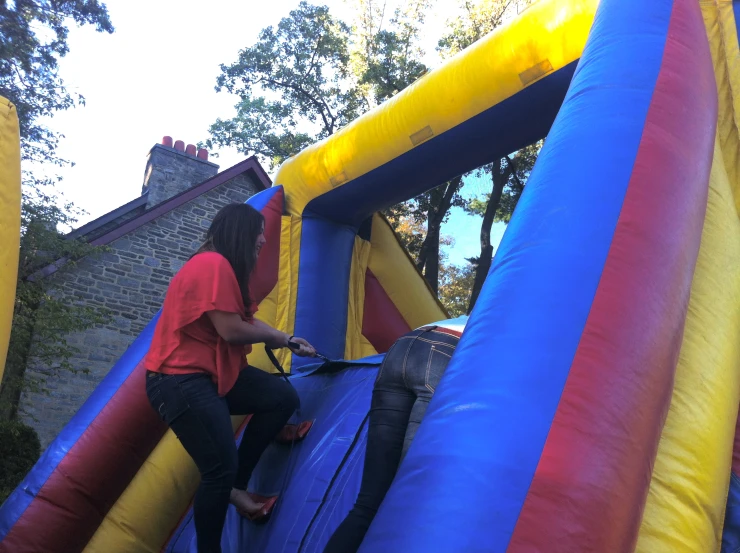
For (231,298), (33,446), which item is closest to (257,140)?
(33,446)

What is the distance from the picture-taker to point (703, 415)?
1.57 metres

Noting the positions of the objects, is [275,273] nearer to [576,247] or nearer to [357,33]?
[576,247]

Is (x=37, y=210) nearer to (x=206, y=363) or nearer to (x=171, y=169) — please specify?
(x=171, y=169)

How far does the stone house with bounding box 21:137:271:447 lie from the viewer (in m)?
9.62

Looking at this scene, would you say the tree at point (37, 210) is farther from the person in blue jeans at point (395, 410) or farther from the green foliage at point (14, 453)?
the person in blue jeans at point (395, 410)

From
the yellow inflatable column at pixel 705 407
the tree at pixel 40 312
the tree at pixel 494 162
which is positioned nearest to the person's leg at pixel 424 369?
the yellow inflatable column at pixel 705 407

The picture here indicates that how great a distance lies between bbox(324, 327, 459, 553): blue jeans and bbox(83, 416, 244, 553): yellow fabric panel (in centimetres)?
159

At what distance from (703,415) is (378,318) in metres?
3.29

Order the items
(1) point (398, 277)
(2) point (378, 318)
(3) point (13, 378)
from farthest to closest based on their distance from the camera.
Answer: (3) point (13, 378), (1) point (398, 277), (2) point (378, 318)

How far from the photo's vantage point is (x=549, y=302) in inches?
58.1

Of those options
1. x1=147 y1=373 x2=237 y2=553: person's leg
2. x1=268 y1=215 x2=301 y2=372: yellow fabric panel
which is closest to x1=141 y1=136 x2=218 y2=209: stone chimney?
x1=268 y1=215 x2=301 y2=372: yellow fabric panel

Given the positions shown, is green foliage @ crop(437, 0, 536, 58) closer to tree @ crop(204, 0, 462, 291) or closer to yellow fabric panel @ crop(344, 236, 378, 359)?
tree @ crop(204, 0, 462, 291)

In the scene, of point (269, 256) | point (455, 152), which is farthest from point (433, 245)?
point (455, 152)

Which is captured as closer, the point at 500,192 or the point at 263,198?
the point at 263,198
